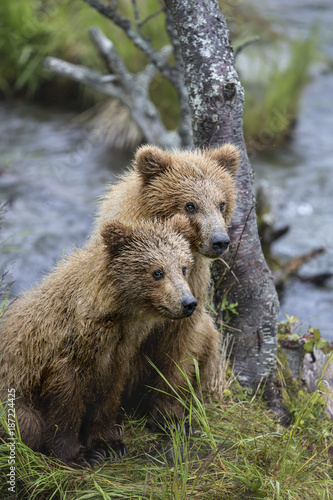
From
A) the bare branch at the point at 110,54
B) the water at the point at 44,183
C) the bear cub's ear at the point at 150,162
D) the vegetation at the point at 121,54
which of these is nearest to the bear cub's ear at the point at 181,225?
the bear cub's ear at the point at 150,162

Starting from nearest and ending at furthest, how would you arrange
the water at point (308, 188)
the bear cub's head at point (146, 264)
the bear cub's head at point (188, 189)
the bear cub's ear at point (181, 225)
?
1. the bear cub's head at point (146, 264)
2. the bear cub's ear at point (181, 225)
3. the bear cub's head at point (188, 189)
4. the water at point (308, 188)

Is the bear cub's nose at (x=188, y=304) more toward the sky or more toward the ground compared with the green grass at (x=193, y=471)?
more toward the sky

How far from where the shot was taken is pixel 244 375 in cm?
435

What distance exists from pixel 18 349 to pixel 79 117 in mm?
8057

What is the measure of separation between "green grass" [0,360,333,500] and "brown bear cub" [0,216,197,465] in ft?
0.50

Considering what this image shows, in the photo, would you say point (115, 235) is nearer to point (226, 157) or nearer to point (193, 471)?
point (226, 157)

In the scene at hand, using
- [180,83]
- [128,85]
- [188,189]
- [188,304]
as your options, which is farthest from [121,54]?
[188,304]

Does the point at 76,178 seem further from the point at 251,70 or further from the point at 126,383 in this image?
the point at 126,383

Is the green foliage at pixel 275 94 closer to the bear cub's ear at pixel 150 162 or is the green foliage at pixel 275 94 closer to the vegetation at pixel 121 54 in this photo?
the vegetation at pixel 121 54

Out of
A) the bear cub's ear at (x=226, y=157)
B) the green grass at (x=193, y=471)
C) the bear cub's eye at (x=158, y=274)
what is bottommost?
the green grass at (x=193, y=471)

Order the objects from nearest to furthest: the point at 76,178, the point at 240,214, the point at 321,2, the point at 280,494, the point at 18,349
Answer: the point at 280,494
the point at 18,349
the point at 240,214
the point at 76,178
the point at 321,2

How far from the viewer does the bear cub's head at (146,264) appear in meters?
2.98

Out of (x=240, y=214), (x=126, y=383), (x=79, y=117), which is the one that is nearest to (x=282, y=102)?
(x=79, y=117)

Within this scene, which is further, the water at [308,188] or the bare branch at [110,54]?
the bare branch at [110,54]
